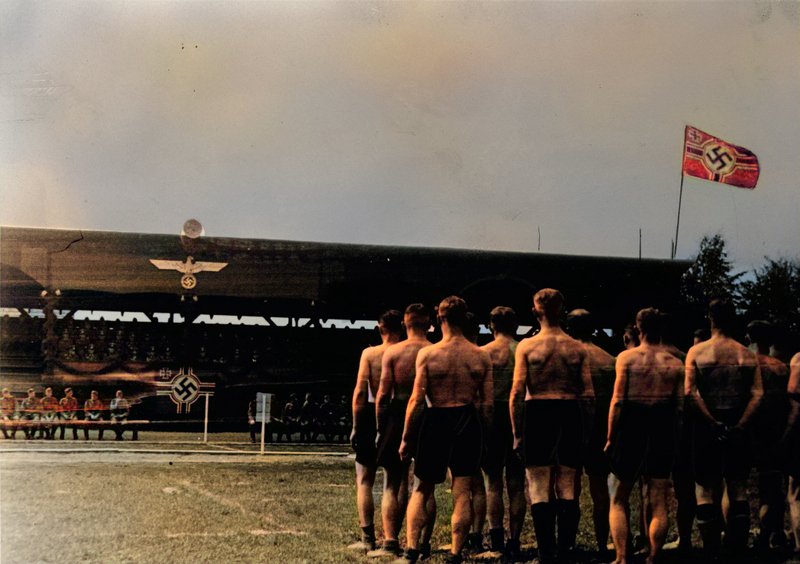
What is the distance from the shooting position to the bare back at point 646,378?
5.61 meters

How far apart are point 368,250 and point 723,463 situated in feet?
20.5

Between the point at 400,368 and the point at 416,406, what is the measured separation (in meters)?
0.51

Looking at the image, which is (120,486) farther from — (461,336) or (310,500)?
(461,336)

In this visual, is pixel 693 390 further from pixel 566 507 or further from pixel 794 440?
pixel 566 507

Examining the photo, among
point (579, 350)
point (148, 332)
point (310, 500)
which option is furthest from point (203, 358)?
point (579, 350)

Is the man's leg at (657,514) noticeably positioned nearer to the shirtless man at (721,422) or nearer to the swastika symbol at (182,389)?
the shirtless man at (721,422)

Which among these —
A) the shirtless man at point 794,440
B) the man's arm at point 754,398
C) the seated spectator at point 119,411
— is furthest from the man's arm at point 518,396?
the seated spectator at point 119,411

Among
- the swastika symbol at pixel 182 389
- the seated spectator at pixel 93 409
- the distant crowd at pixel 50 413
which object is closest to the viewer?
the distant crowd at pixel 50 413

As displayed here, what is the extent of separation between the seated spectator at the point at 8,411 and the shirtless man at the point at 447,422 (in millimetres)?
6726

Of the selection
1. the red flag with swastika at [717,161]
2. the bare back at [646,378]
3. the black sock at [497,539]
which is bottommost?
the black sock at [497,539]

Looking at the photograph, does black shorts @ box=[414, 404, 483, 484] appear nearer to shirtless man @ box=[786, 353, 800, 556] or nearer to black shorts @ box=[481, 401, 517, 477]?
black shorts @ box=[481, 401, 517, 477]

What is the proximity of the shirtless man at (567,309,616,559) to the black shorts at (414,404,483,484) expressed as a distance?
1.02 meters

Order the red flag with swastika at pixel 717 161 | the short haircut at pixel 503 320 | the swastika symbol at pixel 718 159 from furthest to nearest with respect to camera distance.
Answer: the swastika symbol at pixel 718 159 → the red flag with swastika at pixel 717 161 → the short haircut at pixel 503 320

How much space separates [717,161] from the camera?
8.77 metres
